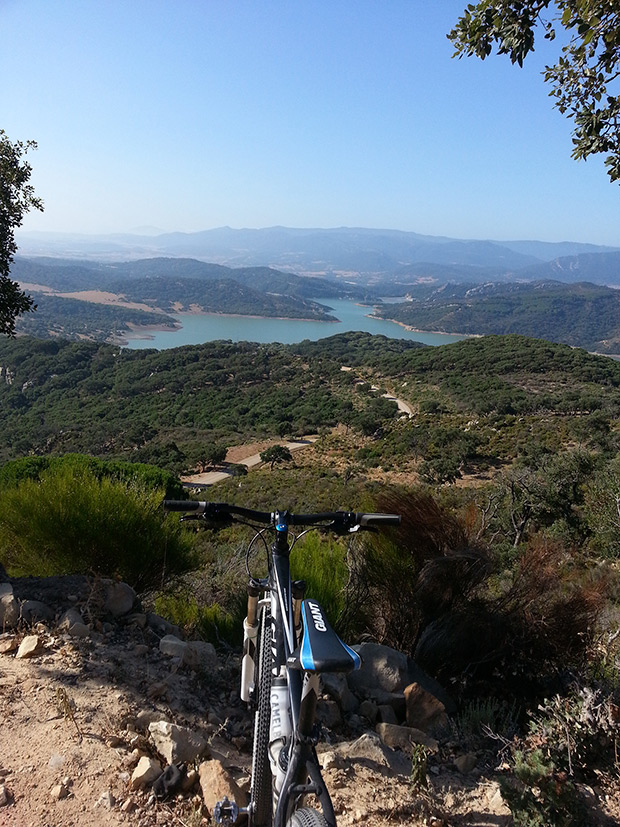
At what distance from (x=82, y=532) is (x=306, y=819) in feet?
9.43

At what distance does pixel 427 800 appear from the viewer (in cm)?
208

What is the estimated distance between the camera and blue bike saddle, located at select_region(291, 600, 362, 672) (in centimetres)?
133

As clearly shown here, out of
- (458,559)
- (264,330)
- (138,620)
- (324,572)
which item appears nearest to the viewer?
(138,620)

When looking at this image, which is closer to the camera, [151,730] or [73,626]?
[151,730]

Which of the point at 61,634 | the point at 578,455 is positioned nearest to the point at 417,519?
the point at 61,634

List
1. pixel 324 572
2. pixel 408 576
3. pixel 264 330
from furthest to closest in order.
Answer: pixel 264 330, pixel 324 572, pixel 408 576

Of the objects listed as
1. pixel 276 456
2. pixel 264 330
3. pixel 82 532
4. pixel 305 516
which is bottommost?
pixel 276 456

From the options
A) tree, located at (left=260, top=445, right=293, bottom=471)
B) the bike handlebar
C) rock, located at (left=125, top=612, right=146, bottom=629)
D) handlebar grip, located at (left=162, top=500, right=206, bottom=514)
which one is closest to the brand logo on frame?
the bike handlebar

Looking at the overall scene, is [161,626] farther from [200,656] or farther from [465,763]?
[465,763]

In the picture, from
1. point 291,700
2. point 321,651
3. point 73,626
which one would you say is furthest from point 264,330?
point 321,651

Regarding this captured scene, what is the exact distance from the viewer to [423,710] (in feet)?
9.30

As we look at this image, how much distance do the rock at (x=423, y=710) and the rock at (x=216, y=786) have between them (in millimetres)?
1177

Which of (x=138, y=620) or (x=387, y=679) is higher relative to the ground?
(x=138, y=620)

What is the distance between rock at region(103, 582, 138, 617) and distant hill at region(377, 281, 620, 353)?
132 meters
